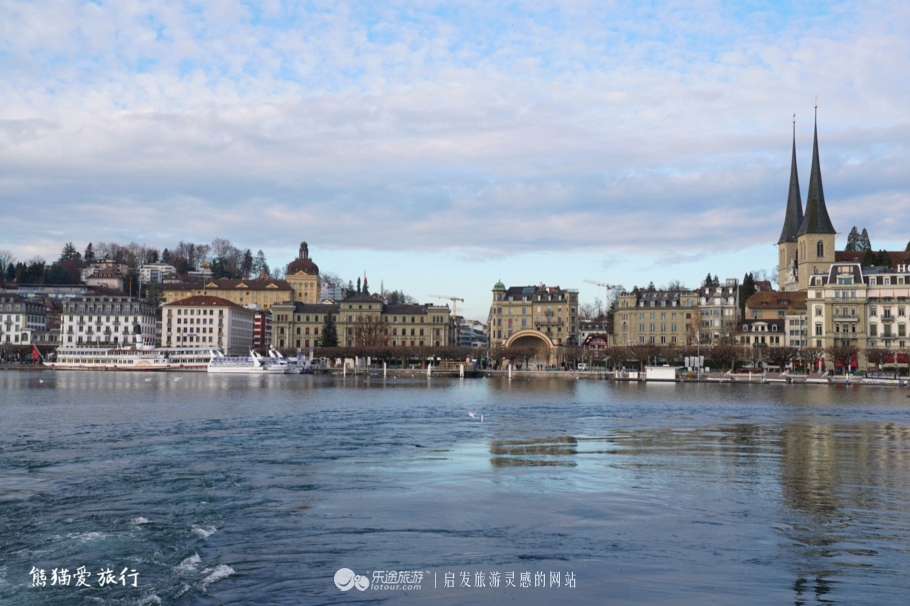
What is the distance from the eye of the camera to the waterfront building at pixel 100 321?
146 meters

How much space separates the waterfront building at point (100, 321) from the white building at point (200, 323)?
4755 millimetres

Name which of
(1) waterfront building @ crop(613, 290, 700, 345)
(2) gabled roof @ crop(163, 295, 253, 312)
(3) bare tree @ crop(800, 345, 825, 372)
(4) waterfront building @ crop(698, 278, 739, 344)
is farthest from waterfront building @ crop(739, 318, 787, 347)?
(2) gabled roof @ crop(163, 295, 253, 312)

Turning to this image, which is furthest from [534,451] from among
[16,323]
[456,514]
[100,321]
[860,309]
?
[16,323]

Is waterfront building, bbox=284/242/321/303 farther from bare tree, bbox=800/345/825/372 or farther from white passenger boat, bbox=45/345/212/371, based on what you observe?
→ bare tree, bbox=800/345/825/372

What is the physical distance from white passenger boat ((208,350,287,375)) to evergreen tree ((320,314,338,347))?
85.3ft

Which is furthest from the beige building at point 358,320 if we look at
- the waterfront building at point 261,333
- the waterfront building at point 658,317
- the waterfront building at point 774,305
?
the waterfront building at point 774,305

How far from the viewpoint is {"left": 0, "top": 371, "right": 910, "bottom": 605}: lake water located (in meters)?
11.6

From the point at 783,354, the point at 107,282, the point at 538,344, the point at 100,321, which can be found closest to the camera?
the point at 783,354

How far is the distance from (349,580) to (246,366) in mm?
103178

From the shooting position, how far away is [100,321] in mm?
146750

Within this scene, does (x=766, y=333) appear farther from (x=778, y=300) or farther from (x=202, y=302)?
(x=202, y=302)

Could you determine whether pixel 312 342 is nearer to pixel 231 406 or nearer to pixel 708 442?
pixel 231 406

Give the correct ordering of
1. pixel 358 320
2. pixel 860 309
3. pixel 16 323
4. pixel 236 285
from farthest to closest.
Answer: pixel 236 285 < pixel 358 320 < pixel 16 323 < pixel 860 309

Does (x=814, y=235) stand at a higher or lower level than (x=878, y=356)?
higher
